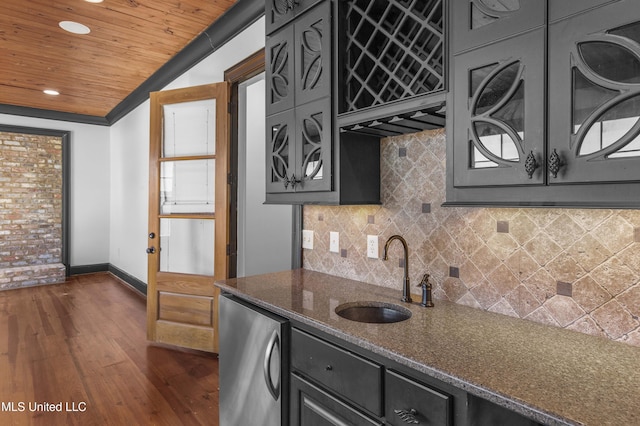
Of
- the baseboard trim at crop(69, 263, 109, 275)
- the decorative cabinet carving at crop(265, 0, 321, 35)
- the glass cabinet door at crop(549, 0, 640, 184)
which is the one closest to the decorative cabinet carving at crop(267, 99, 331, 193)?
the decorative cabinet carving at crop(265, 0, 321, 35)

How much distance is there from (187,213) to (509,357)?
9.55 ft

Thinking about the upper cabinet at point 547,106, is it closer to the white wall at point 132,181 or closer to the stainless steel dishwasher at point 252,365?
the stainless steel dishwasher at point 252,365

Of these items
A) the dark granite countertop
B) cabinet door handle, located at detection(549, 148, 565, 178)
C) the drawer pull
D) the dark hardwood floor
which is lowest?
the dark hardwood floor

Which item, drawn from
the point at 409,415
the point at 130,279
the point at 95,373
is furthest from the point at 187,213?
the point at 130,279

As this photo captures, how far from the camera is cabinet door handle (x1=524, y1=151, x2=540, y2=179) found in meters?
1.09

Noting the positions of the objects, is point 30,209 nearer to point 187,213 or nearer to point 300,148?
point 187,213

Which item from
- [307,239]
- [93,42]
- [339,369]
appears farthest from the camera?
[93,42]

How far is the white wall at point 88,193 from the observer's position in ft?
21.7

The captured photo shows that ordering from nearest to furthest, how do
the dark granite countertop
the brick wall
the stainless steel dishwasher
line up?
the dark granite countertop < the stainless steel dishwasher < the brick wall

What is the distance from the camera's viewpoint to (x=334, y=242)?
2.32 meters

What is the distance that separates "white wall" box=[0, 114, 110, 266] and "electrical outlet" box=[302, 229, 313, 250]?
5775 mm

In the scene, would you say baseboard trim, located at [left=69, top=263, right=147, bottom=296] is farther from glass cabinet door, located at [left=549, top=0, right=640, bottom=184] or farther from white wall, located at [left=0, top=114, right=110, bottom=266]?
glass cabinet door, located at [left=549, top=0, right=640, bottom=184]

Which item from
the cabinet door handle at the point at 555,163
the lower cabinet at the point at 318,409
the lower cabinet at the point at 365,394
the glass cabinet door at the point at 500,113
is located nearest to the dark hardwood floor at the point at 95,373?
the lower cabinet at the point at 318,409

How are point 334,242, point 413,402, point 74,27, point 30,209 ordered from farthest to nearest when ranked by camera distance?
point 30,209 → point 74,27 → point 334,242 → point 413,402
